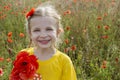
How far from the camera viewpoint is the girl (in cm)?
217

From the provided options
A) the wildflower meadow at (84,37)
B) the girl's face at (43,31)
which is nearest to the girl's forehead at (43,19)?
the girl's face at (43,31)

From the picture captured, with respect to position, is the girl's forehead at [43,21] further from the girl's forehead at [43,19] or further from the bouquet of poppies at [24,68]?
the bouquet of poppies at [24,68]

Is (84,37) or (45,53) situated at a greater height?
(45,53)

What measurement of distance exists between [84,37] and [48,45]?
5.75ft

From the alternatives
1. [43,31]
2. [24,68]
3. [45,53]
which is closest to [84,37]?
[45,53]

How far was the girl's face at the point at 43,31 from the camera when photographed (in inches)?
85.0

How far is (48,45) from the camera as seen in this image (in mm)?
2186

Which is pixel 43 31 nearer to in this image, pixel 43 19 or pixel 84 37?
pixel 43 19

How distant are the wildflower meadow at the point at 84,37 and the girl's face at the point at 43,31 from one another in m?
0.72

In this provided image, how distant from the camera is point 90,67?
3.48 metres

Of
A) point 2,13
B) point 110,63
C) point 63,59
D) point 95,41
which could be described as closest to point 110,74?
point 110,63

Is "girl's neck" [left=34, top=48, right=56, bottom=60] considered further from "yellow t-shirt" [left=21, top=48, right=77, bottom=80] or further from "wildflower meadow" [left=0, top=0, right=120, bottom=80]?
"wildflower meadow" [left=0, top=0, right=120, bottom=80]

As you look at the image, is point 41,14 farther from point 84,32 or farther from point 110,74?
point 84,32

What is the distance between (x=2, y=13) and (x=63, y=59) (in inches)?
125
